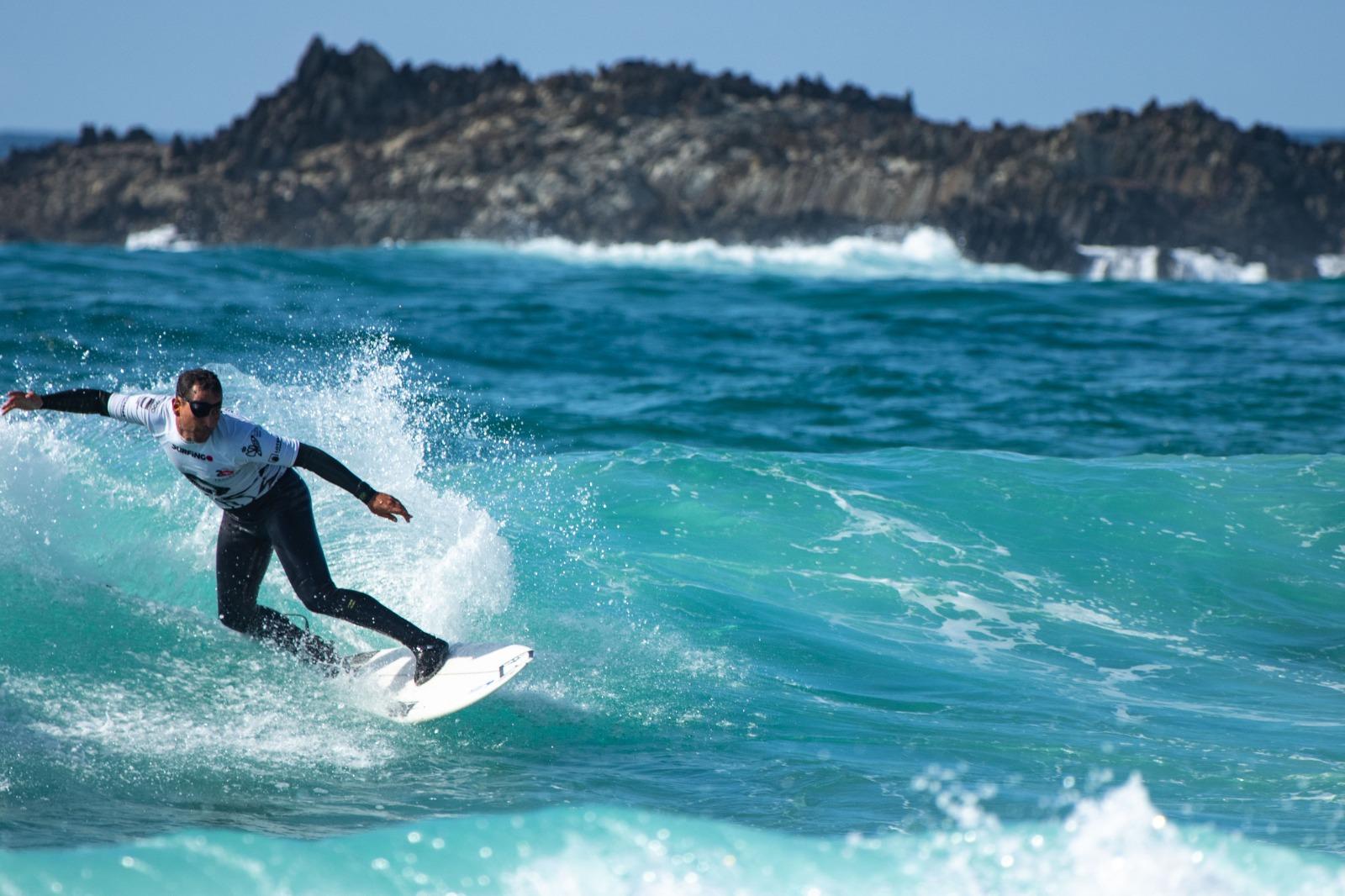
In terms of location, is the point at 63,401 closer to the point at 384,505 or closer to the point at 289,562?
the point at 289,562

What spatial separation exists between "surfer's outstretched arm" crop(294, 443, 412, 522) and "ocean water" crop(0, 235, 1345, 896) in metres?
1.05

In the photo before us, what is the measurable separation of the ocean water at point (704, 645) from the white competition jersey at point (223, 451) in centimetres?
106

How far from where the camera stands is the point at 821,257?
41.0 metres

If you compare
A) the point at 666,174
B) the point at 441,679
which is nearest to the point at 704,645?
the point at 441,679

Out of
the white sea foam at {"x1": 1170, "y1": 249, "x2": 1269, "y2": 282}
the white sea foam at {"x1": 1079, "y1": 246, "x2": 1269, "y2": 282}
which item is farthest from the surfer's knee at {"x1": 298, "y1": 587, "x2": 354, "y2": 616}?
the white sea foam at {"x1": 1170, "y1": 249, "x2": 1269, "y2": 282}

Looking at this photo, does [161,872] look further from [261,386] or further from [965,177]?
[965,177]

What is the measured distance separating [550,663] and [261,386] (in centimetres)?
515

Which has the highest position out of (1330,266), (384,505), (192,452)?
(1330,266)

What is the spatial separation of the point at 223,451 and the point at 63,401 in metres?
0.78

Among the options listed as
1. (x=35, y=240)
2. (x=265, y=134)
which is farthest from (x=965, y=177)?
(x=35, y=240)

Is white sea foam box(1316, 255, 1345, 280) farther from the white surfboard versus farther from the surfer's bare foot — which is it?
the surfer's bare foot

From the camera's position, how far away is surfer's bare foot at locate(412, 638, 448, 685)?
6129 millimetres

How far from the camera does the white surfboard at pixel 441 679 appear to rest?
238 inches

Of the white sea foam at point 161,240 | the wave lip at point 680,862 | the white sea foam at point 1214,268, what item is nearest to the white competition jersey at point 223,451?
the wave lip at point 680,862
